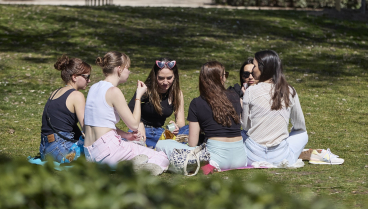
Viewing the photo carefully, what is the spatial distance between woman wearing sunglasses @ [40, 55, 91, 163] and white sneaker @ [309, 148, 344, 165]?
316 cm

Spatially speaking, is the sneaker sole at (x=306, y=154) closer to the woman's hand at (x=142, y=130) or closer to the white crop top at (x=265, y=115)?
the white crop top at (x=265, y=115)

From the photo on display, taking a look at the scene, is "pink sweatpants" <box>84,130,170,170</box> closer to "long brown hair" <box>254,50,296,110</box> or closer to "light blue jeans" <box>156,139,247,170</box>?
"light blue jeans" <box>156,139,247,170</box>

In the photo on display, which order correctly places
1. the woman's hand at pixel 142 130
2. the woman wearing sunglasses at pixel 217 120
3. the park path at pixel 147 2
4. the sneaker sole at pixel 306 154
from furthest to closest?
the park path at pixel 147 2 → the woman's hand at pixel 142 130 → the sneaker sole at pixel 306 154 → the woman wearing sunglasses at pixel 217 120

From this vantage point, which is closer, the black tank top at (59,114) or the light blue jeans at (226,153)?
the light blue jeans at (226,153)

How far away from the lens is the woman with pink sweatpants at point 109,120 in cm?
517

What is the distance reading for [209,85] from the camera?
545cm

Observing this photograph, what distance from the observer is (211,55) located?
49.5ft

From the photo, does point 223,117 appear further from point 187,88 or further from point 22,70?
point 22,70

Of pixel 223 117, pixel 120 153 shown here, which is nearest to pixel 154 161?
pixel 120 153

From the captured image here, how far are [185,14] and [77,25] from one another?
5.20m

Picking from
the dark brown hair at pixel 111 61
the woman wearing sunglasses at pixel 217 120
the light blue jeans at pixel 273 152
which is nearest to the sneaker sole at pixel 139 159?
the woman wearing sunglasses at pixel 217 120

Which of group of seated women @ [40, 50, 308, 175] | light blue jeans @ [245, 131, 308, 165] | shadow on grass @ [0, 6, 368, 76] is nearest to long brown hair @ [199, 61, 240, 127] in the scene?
group of seated women @ [40, 50, 308, 175]

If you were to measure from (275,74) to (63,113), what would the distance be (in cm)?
280

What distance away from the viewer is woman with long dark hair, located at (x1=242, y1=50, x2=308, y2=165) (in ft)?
18.0
